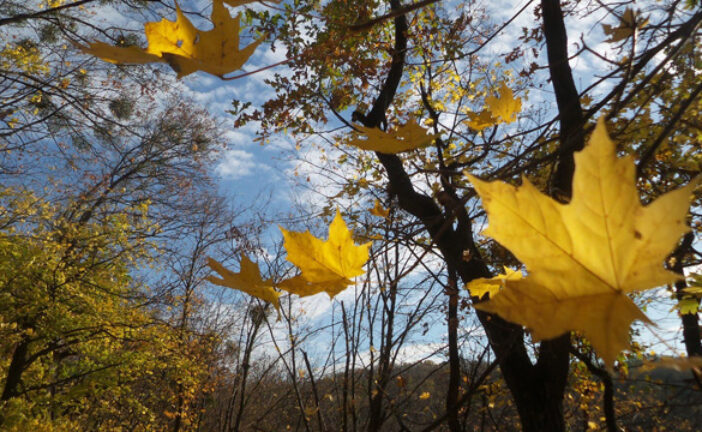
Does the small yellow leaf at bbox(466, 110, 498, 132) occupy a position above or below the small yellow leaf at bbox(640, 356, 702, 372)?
above

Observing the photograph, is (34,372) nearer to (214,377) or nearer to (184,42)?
(214,377)

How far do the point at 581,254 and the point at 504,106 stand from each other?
2.19 feet

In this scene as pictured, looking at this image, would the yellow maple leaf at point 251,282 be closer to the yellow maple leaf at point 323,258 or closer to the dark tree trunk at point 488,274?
the yellow maple leaf at point 323,258

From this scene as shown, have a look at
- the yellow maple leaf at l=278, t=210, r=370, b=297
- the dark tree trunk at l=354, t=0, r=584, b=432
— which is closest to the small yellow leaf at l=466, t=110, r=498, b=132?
the dark tree trunk at l=354, t=0, r=584, b=432

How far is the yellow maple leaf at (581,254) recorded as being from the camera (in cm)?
30

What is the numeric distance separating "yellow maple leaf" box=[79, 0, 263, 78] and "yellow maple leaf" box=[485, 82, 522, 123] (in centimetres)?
57

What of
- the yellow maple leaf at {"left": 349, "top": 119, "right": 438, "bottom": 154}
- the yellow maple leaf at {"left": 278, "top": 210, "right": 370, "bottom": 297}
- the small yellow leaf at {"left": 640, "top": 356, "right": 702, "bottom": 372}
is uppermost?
the yellow maple leaf at {"left": 349, "top": 119, "right": 438, "bottom": 154}

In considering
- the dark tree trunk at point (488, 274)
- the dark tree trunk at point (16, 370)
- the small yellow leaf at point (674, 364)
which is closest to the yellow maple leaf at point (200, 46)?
the dark tree trunk at point (488, 274)

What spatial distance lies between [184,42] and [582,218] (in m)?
0.60

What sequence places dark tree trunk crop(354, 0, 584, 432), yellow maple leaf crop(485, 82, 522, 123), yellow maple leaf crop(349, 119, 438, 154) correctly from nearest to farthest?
yellow maple leaf crop(349, 119, 438, 154) < yellow maple leaf crop(485, 82, 522, 123) < dark tree trunk crop(354, 0, 584, 432)

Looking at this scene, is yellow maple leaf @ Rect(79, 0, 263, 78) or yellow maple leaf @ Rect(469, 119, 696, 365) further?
yellow maple leaf @ Rect(79, 0, 263, 78)

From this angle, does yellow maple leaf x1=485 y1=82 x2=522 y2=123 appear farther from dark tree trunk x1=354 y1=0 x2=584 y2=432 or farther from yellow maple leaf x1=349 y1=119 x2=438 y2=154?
yellow maple leaf x1=349 y1=119 x2=438 y2=154

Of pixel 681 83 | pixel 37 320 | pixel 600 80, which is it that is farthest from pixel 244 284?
pixel 37 320

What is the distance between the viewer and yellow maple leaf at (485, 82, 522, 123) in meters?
0.88
